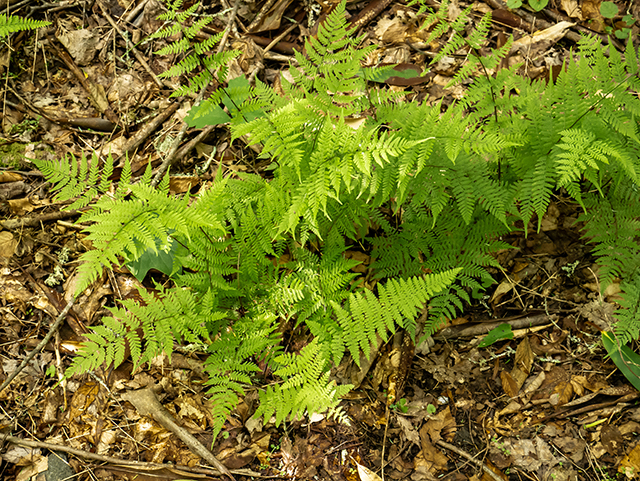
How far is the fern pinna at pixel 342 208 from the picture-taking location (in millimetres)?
2240

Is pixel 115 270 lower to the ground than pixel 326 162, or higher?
lower

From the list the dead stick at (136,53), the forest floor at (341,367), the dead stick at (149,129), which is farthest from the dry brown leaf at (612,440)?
the dead stick at (136,53)

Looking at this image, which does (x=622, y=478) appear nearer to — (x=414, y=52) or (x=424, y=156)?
(x=424, y=156)

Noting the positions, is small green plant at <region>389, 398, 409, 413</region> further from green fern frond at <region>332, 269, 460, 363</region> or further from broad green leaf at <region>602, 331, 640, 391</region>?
broad green leaf at <region>602, 331, 640, 391</region>

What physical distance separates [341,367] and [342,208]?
3.92 ft

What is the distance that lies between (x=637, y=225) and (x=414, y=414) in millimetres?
1991

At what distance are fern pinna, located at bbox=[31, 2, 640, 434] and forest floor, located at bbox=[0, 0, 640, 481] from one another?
37cm

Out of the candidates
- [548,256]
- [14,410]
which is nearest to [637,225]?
[548,256]

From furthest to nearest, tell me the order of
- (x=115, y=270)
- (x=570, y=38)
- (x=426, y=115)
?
(x=570, y=38) → (x=115, y=270) → (x=426, y=115)

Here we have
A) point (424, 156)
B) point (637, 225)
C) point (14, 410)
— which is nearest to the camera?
point (424, 156)

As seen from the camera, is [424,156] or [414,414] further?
[414,414]

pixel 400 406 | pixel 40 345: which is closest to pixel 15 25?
pixel 40 345

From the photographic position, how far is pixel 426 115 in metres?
2.39

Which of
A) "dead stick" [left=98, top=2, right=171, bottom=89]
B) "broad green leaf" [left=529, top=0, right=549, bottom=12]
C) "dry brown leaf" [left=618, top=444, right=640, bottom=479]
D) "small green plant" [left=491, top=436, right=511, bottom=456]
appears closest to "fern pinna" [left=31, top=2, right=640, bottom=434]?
"small green plant" [left=491, top=436, right=511, bottom=456]
